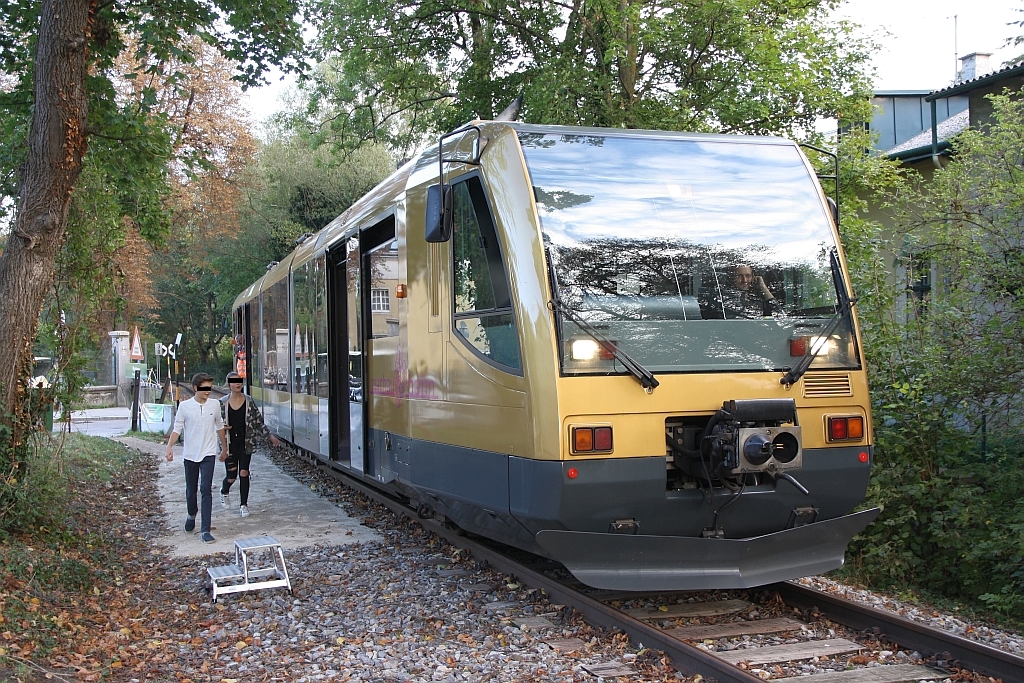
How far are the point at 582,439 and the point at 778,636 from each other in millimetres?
1754

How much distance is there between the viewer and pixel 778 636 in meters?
5.77

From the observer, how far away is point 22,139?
955cm

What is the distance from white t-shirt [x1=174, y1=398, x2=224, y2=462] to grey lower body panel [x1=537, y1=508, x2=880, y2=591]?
16.5 feet

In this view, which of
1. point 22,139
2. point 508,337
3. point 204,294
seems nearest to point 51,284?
point 22,139

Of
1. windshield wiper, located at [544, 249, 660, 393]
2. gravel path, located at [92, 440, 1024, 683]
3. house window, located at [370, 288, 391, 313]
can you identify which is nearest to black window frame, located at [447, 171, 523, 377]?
windshield wiper, located at [544, 249, 660, 393]

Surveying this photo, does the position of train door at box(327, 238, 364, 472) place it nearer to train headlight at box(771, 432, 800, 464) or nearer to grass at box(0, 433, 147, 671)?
grass at box(0, 433, 147, 671)

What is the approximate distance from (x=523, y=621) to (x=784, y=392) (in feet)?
7.39

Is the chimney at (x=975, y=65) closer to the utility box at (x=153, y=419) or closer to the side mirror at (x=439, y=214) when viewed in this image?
the side mirror at (x=439, y=214)

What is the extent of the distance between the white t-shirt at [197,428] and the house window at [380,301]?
2111 mm

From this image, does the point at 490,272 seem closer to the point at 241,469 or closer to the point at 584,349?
the point at 584,349

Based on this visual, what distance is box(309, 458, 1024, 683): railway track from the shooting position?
5031 mm

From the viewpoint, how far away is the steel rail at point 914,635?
4.93 metres

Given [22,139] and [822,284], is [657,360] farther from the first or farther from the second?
[22,139]

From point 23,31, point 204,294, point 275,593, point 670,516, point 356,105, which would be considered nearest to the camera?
point 670,516
